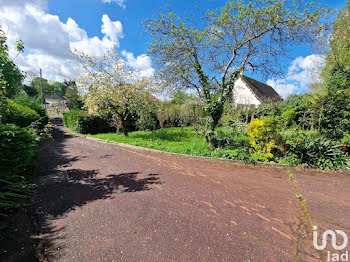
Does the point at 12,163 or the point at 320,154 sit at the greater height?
the point at 320,154

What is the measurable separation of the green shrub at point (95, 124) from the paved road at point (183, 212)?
8.58 metres

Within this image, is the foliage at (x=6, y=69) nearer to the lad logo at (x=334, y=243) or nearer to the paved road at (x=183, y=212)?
the paved road at (x=183, y=212)

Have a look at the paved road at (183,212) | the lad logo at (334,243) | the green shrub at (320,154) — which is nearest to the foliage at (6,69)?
the paved road at (183,212)

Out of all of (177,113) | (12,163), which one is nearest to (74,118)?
(177,113)

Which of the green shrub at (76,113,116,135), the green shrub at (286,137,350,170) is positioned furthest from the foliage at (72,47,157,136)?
the green shrub at (286,137,350,170)

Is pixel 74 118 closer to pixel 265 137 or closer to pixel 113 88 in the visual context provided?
pixel 113 88

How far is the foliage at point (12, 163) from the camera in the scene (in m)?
3.01

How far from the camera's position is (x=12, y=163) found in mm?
3451

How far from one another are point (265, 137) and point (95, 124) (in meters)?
13.6

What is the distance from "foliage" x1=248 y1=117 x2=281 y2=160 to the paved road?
0.84m

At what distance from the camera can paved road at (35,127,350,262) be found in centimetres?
218

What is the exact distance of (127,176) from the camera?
4.69m

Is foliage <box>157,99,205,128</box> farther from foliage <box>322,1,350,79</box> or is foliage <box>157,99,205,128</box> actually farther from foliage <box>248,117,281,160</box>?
foliage <box>322,1,350,79</box>

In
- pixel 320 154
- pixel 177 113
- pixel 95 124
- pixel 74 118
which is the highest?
pixel 177 113
